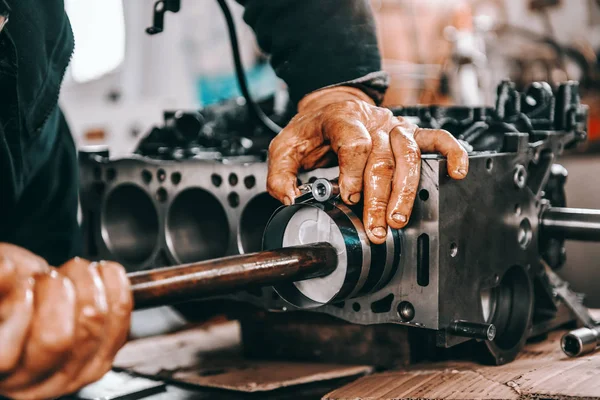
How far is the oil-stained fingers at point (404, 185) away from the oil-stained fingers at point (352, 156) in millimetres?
53

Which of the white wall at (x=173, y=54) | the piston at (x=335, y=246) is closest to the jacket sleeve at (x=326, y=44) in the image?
the piston at (x=335, y=246)

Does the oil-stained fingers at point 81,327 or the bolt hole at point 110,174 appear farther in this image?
the bolt hole at point 110,174

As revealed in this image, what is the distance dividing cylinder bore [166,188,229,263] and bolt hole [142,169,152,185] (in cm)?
7

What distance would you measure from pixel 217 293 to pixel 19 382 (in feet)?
0.68

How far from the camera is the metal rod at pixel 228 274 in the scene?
623mm

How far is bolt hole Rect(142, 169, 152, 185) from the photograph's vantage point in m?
1.26

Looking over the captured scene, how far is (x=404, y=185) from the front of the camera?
84 centimetres

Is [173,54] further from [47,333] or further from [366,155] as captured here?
[47,333]

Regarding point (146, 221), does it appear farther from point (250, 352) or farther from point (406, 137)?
point (406, 137)

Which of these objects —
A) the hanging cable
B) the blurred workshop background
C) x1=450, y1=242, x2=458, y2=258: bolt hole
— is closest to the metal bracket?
the hanging cable

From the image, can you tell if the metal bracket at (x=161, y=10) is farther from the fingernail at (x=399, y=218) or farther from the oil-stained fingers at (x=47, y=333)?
the oil-stained fingers at (x=47, y=333)

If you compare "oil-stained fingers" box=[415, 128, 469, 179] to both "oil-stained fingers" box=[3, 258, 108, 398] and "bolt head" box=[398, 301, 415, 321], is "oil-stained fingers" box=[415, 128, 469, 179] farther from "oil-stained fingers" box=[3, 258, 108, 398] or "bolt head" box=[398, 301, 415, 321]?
"oil-stained fingers" box=[3, 258, 108, 398]

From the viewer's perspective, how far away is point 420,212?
0.86m

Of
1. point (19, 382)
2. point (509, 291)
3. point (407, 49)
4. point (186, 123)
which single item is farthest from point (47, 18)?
point (407, 49)
